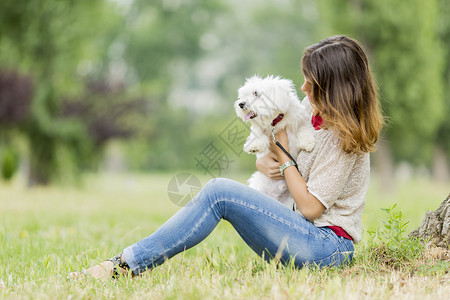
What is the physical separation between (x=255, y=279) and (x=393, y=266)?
0.82 meters

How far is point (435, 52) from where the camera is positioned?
13062 millimetres

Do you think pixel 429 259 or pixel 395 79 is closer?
pixel 429 259

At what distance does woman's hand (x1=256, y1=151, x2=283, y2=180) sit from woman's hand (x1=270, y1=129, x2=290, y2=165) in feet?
0.14

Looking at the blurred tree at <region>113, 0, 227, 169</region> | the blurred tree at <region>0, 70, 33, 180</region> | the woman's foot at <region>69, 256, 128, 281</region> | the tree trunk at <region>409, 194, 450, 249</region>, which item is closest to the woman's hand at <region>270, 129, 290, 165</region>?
the tree trunk at <region>409, 194, 450, 249</region>

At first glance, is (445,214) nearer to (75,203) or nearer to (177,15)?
(75,203)

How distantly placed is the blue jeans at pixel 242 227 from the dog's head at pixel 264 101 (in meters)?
0.55

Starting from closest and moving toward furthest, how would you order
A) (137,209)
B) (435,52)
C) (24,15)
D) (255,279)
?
1. (255,279)
2. (137,209)
3. (24,15)
4. (435,52)

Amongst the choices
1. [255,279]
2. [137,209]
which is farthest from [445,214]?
[137,209]

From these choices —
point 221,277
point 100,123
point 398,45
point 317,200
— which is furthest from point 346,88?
point 398,45

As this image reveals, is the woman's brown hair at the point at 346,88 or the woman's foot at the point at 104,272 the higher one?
the woman's brown hair at the point at 346,88

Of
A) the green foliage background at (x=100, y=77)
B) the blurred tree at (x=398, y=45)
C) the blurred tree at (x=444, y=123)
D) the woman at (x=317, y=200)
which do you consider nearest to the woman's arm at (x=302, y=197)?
the woman at (x=317, y=200)

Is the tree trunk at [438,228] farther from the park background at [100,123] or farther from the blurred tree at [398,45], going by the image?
the blurred tree at [398,45]

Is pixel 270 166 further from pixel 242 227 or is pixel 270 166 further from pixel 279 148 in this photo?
pixel 242 227

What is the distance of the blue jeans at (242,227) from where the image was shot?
250 cm
